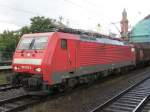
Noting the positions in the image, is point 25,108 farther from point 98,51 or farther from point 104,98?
point 98,51

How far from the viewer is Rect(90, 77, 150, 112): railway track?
35.3 feet

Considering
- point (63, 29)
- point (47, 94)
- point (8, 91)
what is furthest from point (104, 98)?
point (8, 91)

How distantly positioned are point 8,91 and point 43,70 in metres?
3.47

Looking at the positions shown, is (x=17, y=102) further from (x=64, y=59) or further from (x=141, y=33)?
(x=141, y=33)

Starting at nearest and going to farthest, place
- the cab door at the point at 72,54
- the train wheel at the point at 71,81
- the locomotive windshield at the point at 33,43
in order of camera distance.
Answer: the locomotive windshield at the point at 33,43 < the cab door at the point at 72,54 < the train wheel at the point at 71,81

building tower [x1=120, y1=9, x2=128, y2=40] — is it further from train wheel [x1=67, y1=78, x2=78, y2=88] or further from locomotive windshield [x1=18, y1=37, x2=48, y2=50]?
locomotive windshield [x1=18, y1=37, x2=48, y2=50]

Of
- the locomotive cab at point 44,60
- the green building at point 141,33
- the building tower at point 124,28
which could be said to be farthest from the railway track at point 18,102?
the building tower at point 124,28

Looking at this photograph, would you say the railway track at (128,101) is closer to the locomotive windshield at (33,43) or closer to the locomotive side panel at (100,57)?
the locomotive side panel at (100,57)

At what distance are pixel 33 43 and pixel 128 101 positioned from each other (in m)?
4.64

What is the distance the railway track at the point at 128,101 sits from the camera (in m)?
10.7

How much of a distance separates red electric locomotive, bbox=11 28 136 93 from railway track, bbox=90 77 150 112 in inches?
88.3

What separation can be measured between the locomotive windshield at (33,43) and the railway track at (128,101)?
357 cm

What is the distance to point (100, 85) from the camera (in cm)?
1692

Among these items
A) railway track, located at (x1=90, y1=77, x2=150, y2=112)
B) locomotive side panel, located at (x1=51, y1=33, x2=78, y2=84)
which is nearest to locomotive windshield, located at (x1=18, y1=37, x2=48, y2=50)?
locomotive side panel, located at (x1=51, y1=33, x2=78, y2=84)
